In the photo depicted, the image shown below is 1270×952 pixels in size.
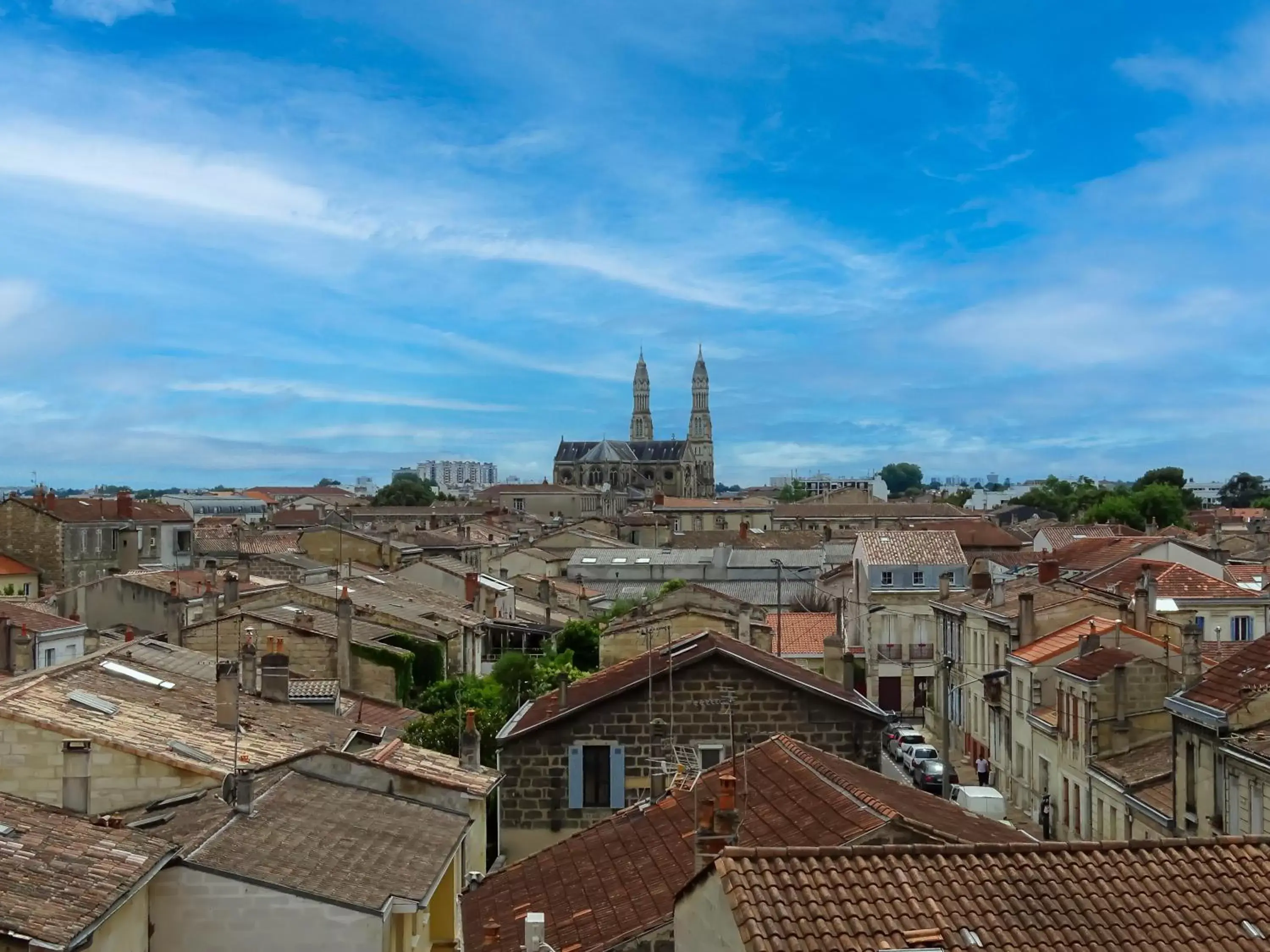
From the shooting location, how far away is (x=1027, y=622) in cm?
3975

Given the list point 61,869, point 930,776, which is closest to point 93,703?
point 61,869

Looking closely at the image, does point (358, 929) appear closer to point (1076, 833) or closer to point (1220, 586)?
point (1076, 833)

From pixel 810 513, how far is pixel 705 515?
12.2m

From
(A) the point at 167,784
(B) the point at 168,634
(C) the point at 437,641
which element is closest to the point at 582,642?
(C) the point at 437,641

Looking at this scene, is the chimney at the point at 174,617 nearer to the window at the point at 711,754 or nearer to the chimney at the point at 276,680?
the chimney at the point at 276,680

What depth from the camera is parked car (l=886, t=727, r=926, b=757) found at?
4319 cm

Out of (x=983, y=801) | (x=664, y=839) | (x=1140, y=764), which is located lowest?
(x=983, y=801)

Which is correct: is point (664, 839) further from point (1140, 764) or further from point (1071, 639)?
point (1071, 639)

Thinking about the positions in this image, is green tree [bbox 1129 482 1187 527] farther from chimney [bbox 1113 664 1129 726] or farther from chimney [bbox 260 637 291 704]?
chimney [bbox 260 637 291 704]

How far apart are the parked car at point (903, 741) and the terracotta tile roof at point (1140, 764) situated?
11847 millimetres

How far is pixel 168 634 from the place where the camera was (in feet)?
122

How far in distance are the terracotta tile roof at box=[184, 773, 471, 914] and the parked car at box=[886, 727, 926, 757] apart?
27552 millimetres

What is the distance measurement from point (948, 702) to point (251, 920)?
3590 cm

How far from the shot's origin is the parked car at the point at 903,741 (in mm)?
43188
